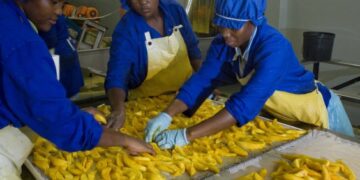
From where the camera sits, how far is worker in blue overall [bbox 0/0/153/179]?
1.12 meters

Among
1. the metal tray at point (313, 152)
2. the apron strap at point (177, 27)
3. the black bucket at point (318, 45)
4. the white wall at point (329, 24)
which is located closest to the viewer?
the metal tray at point (313, 152)

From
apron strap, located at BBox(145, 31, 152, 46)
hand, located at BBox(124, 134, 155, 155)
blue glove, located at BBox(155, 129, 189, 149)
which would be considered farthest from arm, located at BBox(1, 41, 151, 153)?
apron strap, located at BBox(145, 31, 152, 46)

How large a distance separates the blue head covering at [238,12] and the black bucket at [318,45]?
1.65 m

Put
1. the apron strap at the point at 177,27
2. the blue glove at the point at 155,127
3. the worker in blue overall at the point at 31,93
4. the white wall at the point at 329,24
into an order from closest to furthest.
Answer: the worker in blue overall at the point at 31,93
the blue glove at the point at 155,127
the apron strap at the point at 177,27
the white wall at the point at 329,24

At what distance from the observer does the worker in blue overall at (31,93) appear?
1124 mm

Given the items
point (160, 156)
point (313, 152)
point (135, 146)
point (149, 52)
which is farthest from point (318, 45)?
point (135, 146)

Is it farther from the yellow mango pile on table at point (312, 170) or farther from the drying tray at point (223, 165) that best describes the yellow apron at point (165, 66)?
the yellow mango pile on table at point (312, 170)

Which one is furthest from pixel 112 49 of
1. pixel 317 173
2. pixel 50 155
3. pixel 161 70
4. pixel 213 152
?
pixel 317 173

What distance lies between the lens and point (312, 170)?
146 cm

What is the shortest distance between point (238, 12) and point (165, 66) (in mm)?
939

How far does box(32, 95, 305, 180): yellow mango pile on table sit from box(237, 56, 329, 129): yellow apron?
0.10 m

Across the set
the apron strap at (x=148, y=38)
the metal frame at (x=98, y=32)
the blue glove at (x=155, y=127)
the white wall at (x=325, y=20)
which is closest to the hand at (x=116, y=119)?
the blue glove at (x=155, y=127)

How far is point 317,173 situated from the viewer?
1437 mm

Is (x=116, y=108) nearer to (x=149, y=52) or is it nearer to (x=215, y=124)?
(x=149, y=52)
